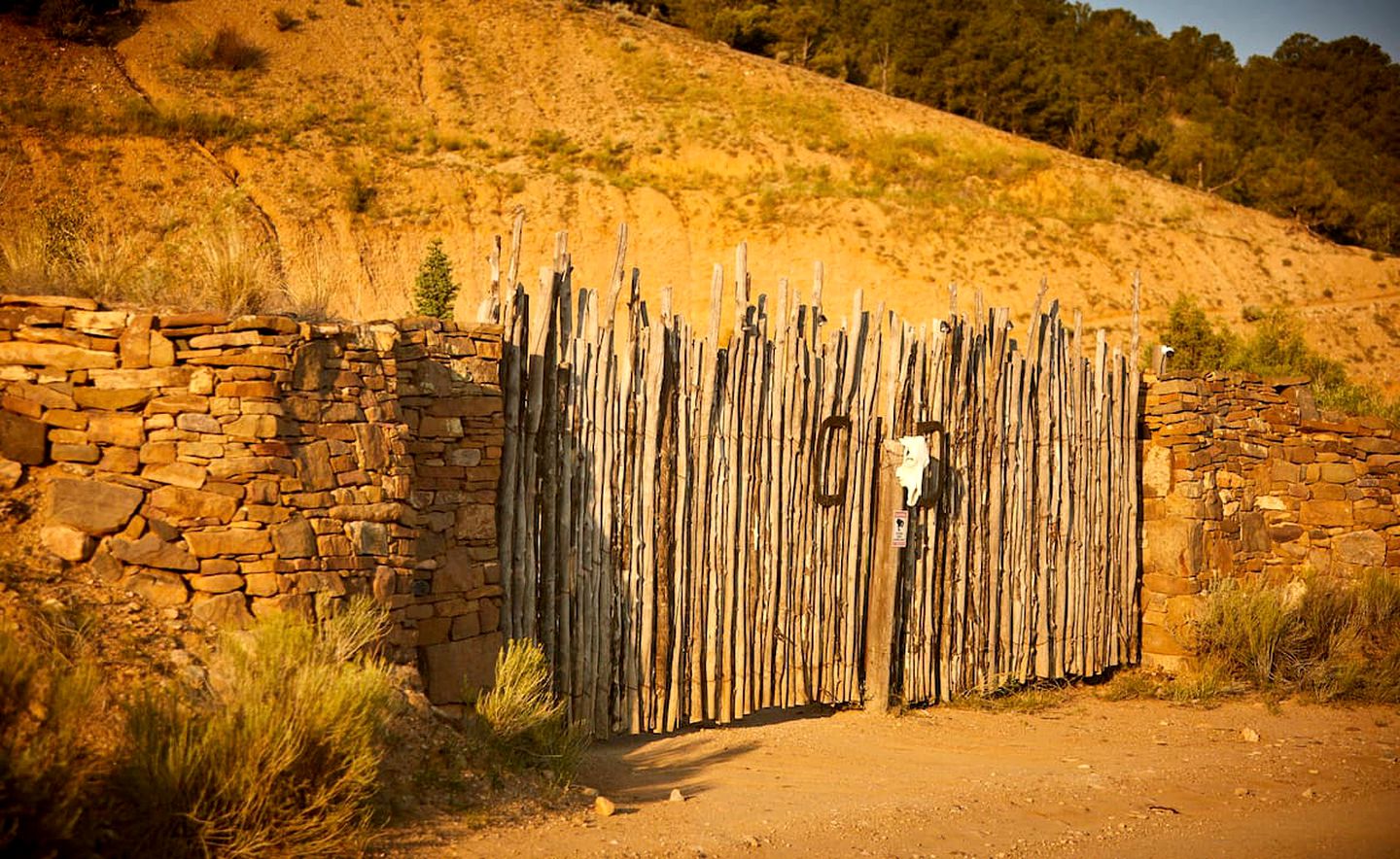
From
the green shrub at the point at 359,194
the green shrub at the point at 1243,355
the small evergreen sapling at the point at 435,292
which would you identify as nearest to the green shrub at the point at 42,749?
the small evergreen sapling at the point at 435,292

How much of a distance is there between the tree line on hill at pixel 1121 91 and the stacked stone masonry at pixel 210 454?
35.2 meters

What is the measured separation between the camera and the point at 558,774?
202 inches

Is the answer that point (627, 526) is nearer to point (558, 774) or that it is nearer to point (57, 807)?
point (558, 774)

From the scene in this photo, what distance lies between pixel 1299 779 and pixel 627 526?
3.87 meters

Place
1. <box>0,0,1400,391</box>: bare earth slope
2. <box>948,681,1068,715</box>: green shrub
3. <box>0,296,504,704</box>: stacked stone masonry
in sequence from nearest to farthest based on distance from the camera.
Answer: <box>0,296,504,704</box>: stacked stone masonry, <box>948,681,1068,715</box>: green shrub, <box>0,0,1400,391</box>: bare earth slope

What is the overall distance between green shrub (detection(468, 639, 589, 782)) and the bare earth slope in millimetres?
14300

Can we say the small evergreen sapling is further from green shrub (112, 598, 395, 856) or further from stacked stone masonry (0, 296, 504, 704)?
green shrub (112, 598, 395, 856)

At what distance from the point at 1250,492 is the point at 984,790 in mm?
4934

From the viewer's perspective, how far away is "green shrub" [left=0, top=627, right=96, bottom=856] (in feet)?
10.2

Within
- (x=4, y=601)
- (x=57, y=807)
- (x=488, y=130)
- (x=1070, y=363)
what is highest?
(x=488, y=130)

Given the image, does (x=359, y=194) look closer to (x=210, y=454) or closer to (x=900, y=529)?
(x=900, y=529)

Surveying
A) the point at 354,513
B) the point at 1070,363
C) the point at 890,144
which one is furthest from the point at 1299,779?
the point at 890,144

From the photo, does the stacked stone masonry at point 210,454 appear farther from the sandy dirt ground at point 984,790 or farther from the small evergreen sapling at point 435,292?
the small evergreen sapling at point 435,292

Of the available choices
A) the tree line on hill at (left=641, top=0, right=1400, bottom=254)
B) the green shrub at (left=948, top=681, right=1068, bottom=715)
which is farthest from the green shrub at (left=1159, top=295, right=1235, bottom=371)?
the tree line on hill at (left=641, top=0, right=1400, bottom=254)
